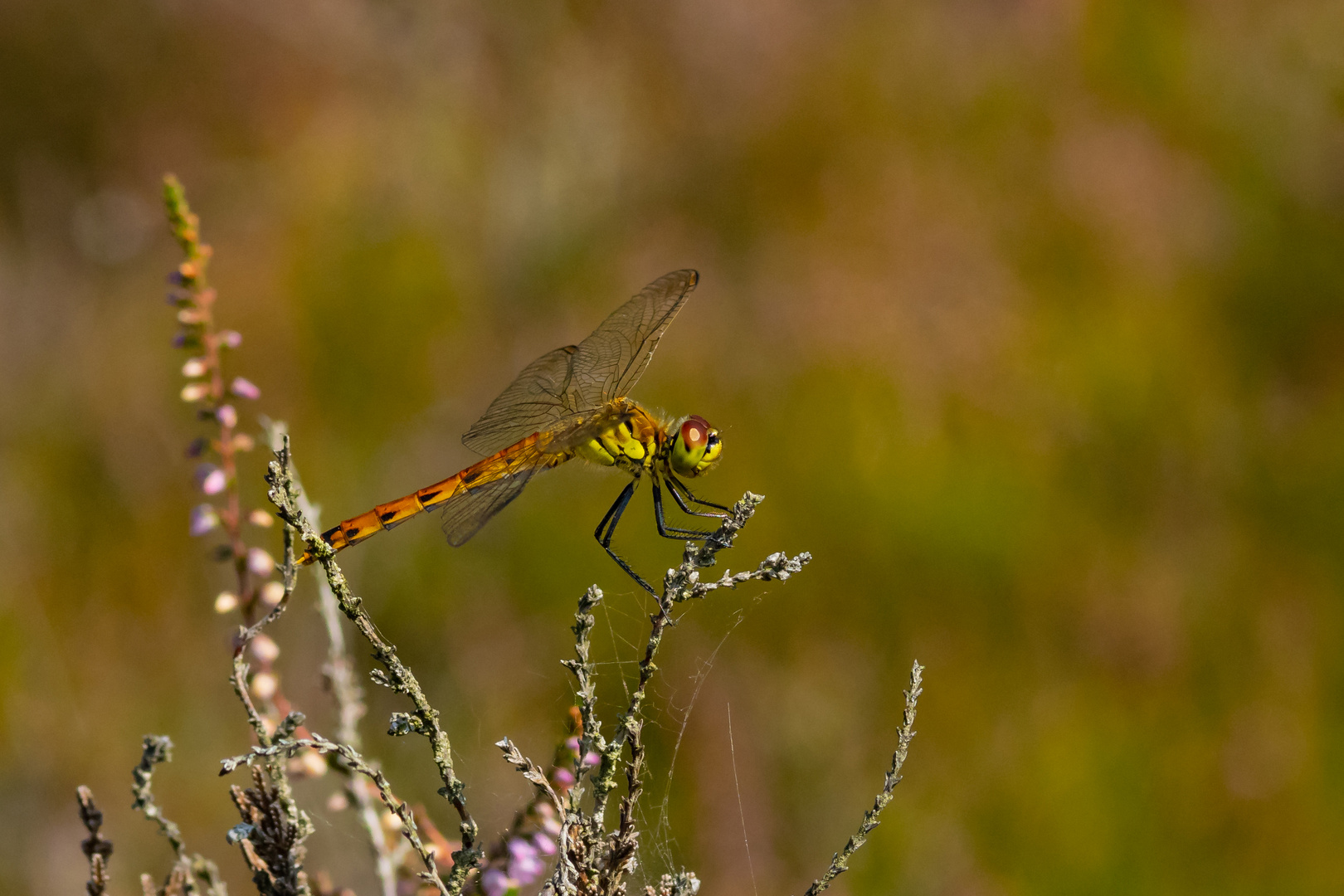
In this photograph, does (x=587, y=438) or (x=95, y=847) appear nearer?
(x=95, y=847)

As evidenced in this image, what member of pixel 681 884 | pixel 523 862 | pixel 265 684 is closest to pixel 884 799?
pixel 681 884

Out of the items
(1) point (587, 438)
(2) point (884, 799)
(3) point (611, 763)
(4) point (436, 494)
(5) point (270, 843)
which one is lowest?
(2) point (884, 799)

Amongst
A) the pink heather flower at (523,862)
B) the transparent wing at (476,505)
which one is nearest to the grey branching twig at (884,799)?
the pink heather flower at (523,862)

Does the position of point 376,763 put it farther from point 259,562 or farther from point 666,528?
point 666,528

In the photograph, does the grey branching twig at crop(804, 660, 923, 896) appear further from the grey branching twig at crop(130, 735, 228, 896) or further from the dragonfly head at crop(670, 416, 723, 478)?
the dragonfly head at crop(670, 416, 723, 478)

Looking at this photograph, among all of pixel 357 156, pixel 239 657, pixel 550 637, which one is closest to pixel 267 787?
pixel 239 657

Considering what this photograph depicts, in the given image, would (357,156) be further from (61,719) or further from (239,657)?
(239,657)

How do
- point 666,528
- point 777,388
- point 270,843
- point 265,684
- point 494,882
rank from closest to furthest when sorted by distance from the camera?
point 270,843
point 494,882
point 265,684
point 666,528
point 777,388

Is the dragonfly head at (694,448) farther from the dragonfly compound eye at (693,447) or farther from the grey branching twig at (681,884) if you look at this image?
the grey branching twig at (681,884)
